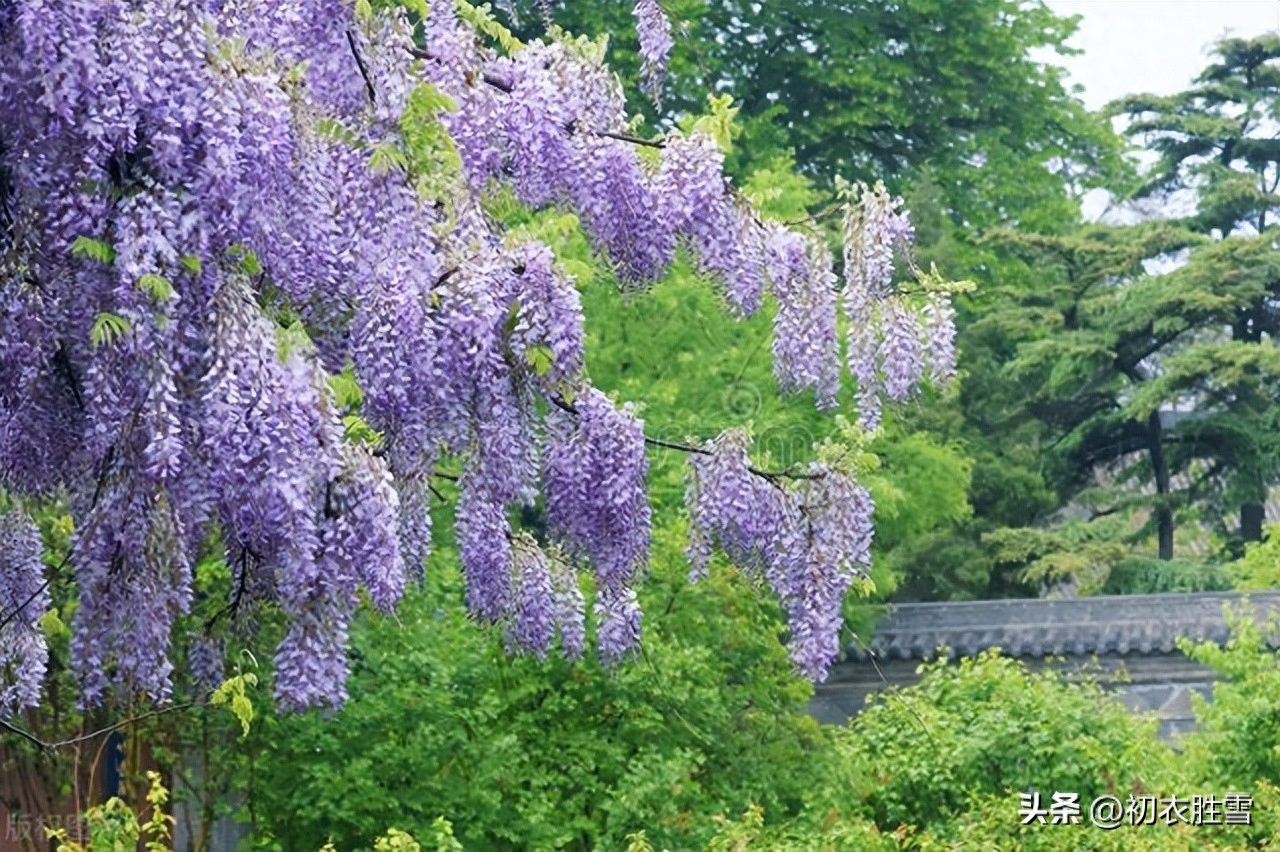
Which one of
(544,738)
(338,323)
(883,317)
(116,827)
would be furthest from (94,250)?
(544,738)

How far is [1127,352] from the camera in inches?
904

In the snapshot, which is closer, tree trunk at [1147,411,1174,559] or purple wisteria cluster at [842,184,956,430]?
purple wisteria cluster at [842,184,956,430]

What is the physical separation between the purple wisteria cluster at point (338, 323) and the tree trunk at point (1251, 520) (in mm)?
16165

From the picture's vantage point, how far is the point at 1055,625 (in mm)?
20266

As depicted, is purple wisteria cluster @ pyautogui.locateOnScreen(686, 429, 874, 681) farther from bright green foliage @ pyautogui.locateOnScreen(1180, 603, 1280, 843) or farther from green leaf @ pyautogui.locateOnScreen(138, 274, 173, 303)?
bright green foliage @ pyautogui.locateOnScreen(1180, 603, 1280, 843)

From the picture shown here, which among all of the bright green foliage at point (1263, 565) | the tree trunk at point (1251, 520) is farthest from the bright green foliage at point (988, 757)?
the tree trunk at point (1251, 520)

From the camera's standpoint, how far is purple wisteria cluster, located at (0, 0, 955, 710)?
566 centimetres

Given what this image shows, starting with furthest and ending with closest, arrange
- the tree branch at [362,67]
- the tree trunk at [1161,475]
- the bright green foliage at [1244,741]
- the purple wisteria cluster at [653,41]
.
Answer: the tree trunk at [1161,475]
the bright green foliage at [1244,741]
the purple wisteria cluster at [653,41]
the tree branch at [362,67]

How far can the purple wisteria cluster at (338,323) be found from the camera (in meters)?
5.66

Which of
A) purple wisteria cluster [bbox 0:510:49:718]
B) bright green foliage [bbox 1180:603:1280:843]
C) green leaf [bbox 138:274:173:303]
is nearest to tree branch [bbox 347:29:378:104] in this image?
green leaf [bbox 138:274:173:303]

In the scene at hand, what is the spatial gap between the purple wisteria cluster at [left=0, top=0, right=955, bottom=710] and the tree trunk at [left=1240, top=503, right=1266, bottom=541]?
16165 millimetres

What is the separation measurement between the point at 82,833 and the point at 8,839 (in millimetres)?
3534

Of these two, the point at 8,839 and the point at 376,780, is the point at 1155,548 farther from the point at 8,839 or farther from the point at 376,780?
the point at 376,780

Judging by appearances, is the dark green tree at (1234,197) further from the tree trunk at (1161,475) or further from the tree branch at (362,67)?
the tree branch at (362,67)
